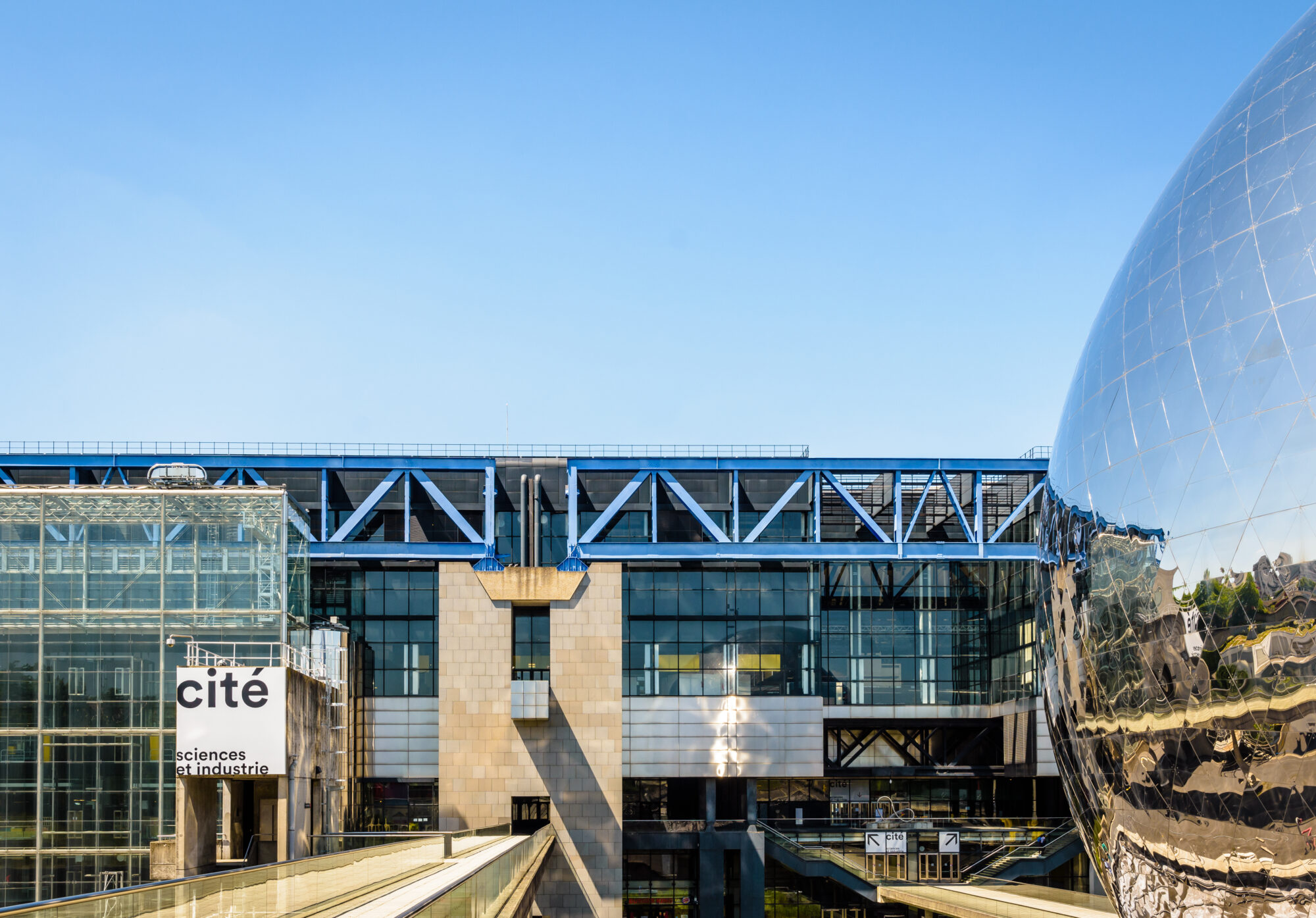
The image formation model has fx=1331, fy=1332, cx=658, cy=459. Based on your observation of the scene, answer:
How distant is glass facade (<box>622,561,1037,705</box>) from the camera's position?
53.0 metres

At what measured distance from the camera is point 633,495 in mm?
53688

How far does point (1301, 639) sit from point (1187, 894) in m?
2.59

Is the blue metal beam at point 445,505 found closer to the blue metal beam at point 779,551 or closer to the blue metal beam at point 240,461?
the blue metal beam at point 240,461

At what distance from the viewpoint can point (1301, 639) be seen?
955 centimetres

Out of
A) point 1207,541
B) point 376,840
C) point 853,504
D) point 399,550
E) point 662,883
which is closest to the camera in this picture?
point 1207,541

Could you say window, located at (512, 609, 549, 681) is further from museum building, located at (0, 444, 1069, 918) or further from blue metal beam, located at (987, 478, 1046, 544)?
blue metal beam, located at (987, 478, 1046, 544)

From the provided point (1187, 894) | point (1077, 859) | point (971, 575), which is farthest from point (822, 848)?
point (1187, 894)

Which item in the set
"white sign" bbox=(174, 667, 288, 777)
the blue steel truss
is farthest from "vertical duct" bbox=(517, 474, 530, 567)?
"white sign" bbox=(174, 667, 288, 777)

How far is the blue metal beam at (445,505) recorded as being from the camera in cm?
5056

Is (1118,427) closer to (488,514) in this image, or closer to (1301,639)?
(1301,639)

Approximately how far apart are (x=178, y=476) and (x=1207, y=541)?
31.5 m

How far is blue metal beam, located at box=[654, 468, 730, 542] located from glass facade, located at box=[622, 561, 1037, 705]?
3225mm

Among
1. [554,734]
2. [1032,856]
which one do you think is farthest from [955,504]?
[554,734]

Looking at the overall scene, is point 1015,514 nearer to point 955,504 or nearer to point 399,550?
point 955,504
